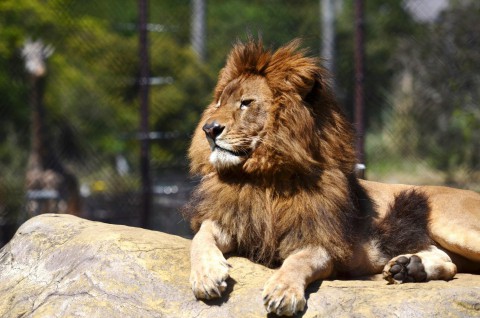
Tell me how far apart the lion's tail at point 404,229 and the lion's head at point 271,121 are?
39 cm

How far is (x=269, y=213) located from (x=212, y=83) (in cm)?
467

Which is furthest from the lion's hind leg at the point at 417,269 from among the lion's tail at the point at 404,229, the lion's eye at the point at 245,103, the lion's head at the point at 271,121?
the lion's eye at the point at 245,103

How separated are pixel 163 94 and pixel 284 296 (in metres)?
4.87

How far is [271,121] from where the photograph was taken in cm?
419

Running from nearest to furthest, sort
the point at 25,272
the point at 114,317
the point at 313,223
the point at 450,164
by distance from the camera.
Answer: the point at 114,317, the point at 313,223, the point at 25,272, the point at 450,164

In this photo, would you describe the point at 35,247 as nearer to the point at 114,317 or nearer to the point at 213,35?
the point at 114,317

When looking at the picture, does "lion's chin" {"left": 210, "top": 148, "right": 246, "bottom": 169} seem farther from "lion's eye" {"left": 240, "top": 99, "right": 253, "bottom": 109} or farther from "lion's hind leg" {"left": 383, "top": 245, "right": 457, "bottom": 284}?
"lion's hind leg" {"left": 383, "top": 245, "right": 457, "bottom": 284}

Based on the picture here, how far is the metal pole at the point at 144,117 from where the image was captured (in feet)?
25.7

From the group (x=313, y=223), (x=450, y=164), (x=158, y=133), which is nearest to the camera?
(x=313, y=223)

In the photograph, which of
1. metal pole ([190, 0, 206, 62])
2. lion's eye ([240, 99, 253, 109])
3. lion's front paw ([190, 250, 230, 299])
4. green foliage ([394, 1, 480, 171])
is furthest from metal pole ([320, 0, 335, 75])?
lion's front paw ([190, 250, 230, 299])

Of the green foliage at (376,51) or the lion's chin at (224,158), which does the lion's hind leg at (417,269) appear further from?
the green foliage at (376,51)

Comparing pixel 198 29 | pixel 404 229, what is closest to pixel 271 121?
pixel 404 229

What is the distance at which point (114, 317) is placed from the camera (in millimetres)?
3908

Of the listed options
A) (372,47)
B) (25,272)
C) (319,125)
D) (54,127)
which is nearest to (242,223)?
(319,125)
